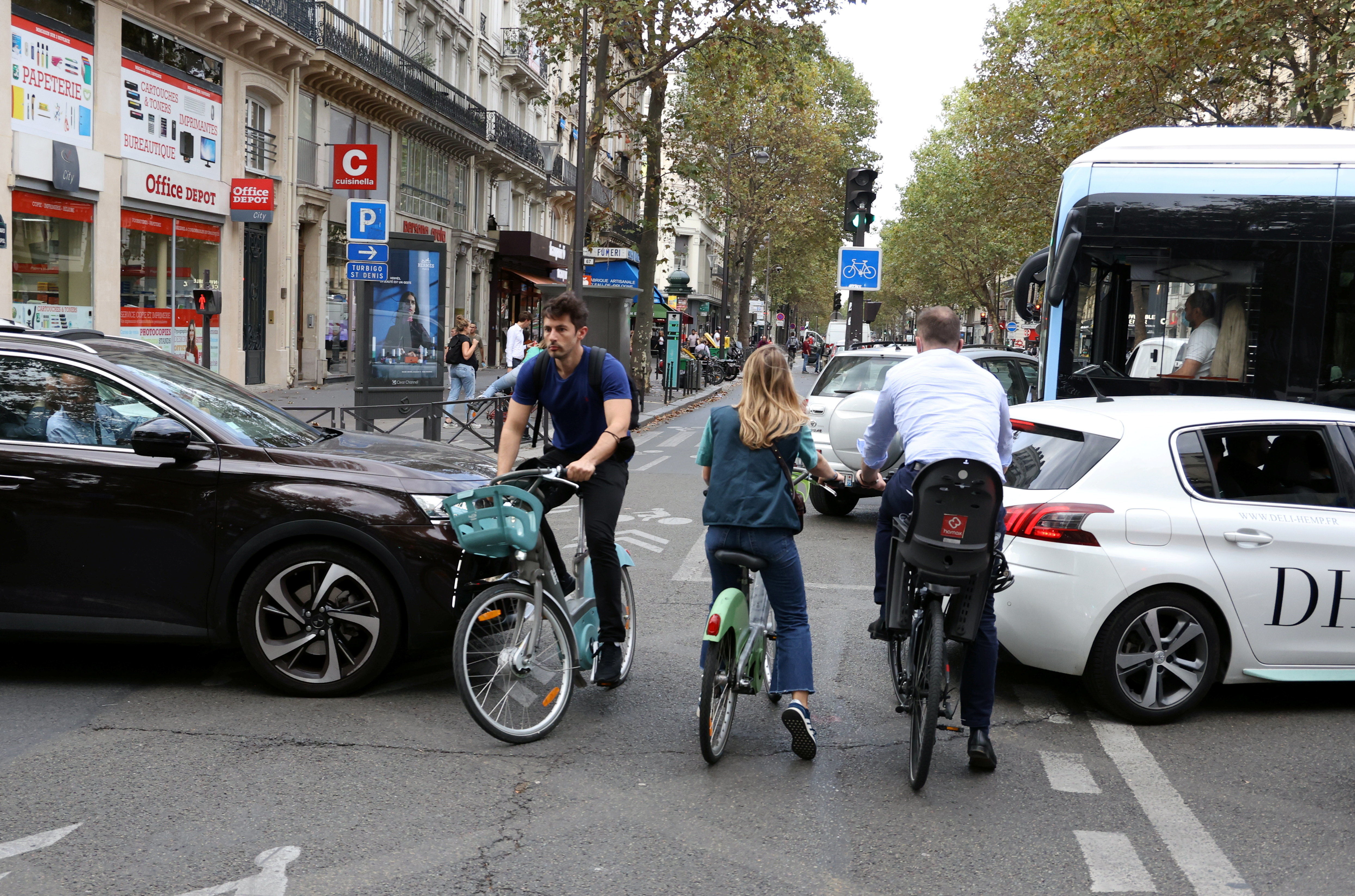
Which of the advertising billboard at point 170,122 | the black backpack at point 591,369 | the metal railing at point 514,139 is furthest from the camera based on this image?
the metal railing at point 514,139

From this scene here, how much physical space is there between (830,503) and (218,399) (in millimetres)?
7200

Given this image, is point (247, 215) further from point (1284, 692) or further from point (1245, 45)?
point (1284, 692)

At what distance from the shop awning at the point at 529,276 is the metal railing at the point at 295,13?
18034 mm

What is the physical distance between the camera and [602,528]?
5.47 meters

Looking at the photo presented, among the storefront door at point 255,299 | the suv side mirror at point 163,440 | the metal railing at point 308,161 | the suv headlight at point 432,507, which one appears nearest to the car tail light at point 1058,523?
the suv headlight at point 432,507

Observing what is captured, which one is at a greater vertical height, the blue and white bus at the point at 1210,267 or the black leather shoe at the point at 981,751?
the blue and white bus at the point at 1210,267

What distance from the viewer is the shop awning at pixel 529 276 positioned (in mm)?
45969

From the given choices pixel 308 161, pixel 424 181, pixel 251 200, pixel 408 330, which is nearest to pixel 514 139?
pixel 424 181

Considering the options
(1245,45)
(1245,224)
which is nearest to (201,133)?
(1245,45)

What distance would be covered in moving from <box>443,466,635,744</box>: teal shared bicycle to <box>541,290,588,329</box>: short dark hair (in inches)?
27.6

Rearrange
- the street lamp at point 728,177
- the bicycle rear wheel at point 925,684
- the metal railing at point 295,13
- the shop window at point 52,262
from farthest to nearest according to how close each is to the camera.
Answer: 1. the street lamp at point 728,177
2. the metal railing at point 295,13
3. the shop window at point 52,262
4. the bicycle rear wheel at point 925,684

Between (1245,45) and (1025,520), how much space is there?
51.7 feet

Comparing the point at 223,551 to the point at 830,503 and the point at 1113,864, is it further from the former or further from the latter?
the point at 830,503

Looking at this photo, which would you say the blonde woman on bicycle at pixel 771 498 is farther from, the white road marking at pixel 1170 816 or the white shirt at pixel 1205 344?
the white shirt at pixel 1205 344
